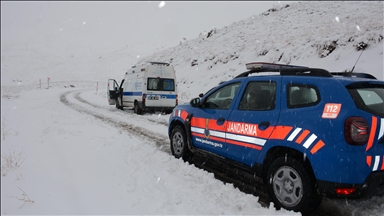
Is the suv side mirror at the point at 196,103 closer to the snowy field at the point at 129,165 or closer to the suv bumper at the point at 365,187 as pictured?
the snowy field at the point at 129,165

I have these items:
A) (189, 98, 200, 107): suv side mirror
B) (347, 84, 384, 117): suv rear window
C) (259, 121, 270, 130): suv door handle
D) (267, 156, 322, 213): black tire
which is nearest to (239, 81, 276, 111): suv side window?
(259, 121, 270, 130): suv door handle

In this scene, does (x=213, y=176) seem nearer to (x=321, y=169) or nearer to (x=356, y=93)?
(x=321, y=169)

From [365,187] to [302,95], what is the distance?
124cm

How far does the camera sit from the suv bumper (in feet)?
9.49

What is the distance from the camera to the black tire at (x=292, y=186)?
10.4 feet

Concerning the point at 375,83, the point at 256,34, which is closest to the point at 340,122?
the point at 375,83

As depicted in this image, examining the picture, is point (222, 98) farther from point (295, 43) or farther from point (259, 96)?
point (295, 43)

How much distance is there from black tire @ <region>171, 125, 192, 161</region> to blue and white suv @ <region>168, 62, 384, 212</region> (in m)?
1.13

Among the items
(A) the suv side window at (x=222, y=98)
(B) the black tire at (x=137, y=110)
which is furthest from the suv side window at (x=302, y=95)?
(B) the black tire at (x=137, y=110)

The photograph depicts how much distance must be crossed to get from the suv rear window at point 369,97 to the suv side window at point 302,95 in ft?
1.21

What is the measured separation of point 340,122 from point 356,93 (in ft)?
1.53

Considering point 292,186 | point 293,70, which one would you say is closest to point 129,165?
point 292,186

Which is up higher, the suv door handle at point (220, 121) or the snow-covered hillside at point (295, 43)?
the snow-covered hillside at point (295, 43)

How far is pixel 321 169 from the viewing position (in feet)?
9.87
